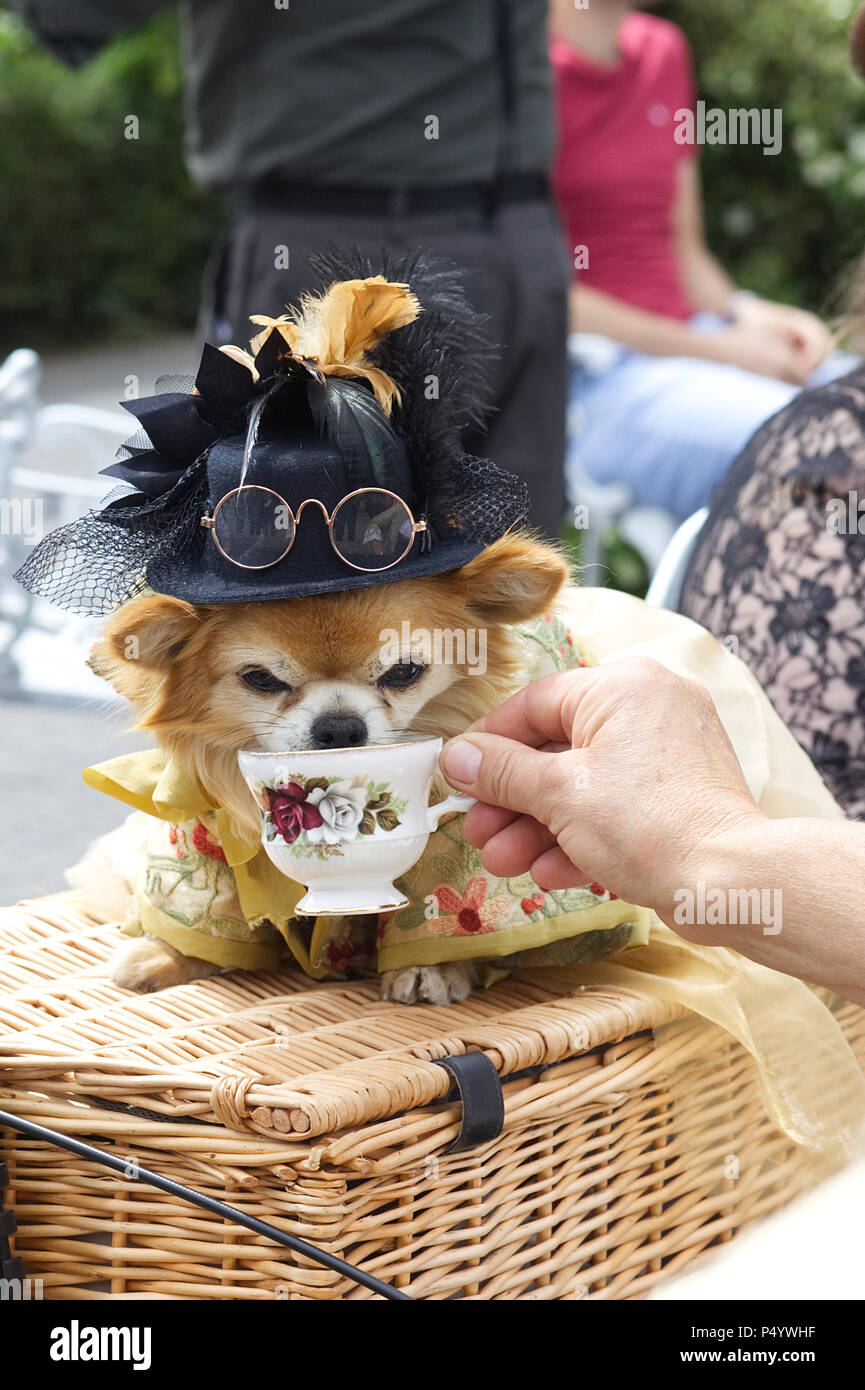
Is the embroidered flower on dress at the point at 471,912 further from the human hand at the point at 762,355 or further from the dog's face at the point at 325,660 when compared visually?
the human hand at the point at 762,355

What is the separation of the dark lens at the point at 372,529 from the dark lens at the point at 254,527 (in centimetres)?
4

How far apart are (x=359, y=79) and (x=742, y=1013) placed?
2.04m

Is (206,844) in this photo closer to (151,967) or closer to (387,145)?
(151,967)

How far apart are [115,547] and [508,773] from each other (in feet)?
1.26

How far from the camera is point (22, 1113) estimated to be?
1137mm

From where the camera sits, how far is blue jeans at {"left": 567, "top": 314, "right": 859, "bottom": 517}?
3508 mm

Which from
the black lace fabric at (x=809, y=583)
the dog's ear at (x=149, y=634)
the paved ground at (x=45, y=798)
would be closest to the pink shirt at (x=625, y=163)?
the paved ground at (x=45, y=798)

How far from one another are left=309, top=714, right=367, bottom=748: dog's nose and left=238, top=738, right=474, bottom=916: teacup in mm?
21

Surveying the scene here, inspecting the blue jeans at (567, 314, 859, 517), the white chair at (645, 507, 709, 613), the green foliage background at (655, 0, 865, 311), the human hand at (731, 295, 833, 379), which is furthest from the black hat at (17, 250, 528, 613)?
the green foliage background at (655, 0, 865, 311)

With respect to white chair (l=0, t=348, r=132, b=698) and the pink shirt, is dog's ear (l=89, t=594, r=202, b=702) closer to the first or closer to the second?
white chair (l=0, t=348, r=132, b=698)

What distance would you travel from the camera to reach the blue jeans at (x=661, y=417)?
3508 mm

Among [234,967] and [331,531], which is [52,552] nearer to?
[331,531]

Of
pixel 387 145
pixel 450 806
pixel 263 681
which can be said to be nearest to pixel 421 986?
pixel 450 806
